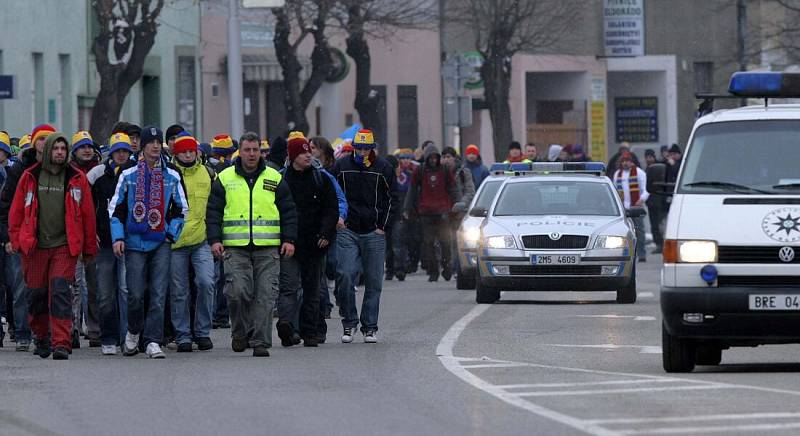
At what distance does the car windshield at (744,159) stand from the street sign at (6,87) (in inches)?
610

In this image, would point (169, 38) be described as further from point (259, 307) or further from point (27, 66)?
point (259, 307)

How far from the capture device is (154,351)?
1705cm

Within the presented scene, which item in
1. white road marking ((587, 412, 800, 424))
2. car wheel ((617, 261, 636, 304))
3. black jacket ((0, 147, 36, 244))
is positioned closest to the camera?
white road marking ((587, 412, 800, 424))

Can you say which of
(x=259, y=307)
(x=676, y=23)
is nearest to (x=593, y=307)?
(x=259, y=307)

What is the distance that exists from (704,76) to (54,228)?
174ft

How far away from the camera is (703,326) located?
14.3m

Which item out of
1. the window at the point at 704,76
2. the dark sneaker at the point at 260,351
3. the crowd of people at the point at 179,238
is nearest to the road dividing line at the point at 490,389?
the crowd of people at the point at 179,238

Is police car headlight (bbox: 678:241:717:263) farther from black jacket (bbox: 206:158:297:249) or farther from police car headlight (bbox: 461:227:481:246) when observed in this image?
police car headlight (bbox: 461:227:481:246)

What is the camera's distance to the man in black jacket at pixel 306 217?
702 inches

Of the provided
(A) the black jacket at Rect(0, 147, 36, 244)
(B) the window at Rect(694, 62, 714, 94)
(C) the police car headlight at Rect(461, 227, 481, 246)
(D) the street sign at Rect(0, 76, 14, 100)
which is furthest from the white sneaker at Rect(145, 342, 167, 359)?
(B) the window at Rect(694, 62, 714, 94)

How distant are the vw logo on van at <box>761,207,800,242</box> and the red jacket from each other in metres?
5.62

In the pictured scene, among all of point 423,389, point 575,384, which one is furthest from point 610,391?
point 423,389

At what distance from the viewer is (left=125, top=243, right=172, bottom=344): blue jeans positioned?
1722 centimetres

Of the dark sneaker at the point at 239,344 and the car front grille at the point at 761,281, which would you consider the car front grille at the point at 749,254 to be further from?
the dark sneaker at the point at 239,344
